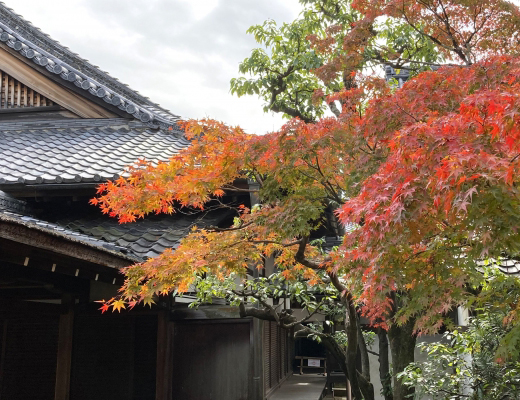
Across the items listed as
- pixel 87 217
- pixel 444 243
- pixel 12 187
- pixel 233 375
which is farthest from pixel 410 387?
pixel 12 187

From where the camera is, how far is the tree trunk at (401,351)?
6062 millimetres

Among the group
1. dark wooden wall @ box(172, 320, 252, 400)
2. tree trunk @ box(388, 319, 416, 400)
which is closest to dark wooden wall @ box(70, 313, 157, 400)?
dark wooden wall @ box(172, 320, 252, 400)

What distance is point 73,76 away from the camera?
9.17 meters

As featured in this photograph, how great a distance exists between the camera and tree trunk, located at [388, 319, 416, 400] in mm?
6062

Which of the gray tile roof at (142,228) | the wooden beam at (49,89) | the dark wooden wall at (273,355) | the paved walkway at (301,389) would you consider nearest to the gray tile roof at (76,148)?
the wooden beam at (49,89)

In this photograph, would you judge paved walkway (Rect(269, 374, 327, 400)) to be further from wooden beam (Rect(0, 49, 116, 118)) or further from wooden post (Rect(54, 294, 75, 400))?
wooden beam (Rect(0, 49, 116, 118))

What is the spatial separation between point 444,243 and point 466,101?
1.15 metres

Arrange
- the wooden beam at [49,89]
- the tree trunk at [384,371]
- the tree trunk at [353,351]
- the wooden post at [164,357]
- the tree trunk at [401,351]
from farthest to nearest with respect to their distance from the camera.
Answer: the wooden beam at [49,89] → the tree trunk at [384,371] → the wooden post at [164,357] → the tree trunk at [401,351] → the tree trunk at [353,351]

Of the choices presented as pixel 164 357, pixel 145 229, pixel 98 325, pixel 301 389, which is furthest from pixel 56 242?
pixel 301 389

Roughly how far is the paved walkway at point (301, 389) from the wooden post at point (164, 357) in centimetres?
453

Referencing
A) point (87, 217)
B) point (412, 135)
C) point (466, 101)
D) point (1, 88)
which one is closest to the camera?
point (412, 135)

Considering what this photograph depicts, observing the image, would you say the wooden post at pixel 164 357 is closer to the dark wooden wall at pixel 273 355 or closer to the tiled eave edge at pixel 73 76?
the dark wooden wall at pixel 273 355

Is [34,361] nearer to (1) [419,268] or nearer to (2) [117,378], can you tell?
(2) [117,378]

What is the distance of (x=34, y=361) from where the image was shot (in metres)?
7.22
